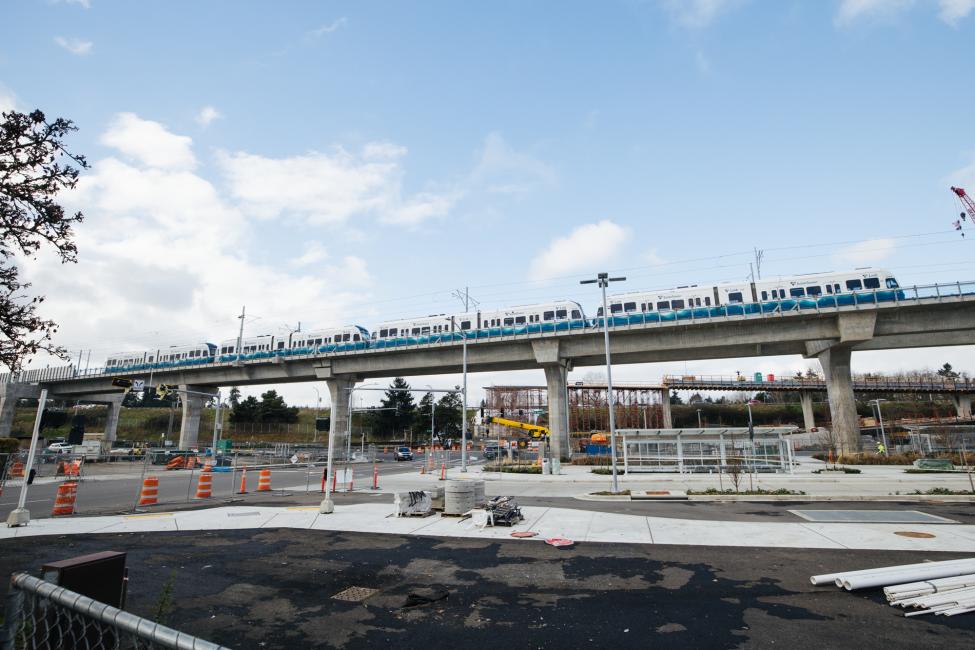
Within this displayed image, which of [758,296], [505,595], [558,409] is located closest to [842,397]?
[758,296]

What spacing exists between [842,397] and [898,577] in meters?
40.4

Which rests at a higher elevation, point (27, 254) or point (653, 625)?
point (27, 254)

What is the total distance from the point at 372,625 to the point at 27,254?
7755 mm

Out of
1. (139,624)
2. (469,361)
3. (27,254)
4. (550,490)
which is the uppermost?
(469,361)

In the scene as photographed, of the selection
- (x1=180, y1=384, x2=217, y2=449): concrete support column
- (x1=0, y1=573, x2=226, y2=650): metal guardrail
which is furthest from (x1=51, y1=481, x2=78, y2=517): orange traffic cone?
(x1=180, y1=384, x2=217, y2=449): concrete support column

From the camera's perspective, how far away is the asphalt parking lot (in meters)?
5.98

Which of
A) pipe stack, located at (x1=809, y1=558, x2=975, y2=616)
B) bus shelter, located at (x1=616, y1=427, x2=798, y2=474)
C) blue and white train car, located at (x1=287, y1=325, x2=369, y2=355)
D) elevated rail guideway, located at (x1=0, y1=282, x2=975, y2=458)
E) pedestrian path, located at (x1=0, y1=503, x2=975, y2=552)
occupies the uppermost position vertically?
blue and white train car, located at (x1=287, y1=325, x2=369, y2=355)

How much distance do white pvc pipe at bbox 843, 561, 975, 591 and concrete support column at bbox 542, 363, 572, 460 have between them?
39089 mm

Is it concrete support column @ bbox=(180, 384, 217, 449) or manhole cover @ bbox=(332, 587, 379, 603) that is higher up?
concrete support column @ bbox=(180, 384, 217, 449)

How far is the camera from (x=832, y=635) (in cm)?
592

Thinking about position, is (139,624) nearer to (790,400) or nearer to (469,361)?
(469,361)

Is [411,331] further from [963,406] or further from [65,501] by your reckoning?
[963,406]

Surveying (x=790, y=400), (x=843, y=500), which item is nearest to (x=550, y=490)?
(x=843, y=500)

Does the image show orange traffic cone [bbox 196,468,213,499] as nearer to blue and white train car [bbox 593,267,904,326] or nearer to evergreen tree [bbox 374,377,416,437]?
blue and white train car [bbox 593,267,904,326]
